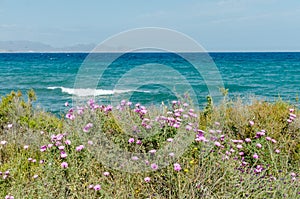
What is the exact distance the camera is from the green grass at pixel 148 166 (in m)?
3.21

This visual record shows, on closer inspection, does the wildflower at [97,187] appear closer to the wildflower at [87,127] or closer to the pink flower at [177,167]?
the pink flower at [177,167]

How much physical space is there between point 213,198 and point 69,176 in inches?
55.2

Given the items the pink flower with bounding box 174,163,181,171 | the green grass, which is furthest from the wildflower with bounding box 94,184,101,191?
the pink flower with bounding box 174,163,181,171

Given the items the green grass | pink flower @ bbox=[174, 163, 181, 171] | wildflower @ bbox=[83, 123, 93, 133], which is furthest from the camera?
wildflower @ bbox=[83, 123, 93, 133]

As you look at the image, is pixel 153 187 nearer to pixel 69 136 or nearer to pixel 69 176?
pixel 69 176

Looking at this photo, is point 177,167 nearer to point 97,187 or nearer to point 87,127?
point 97,187

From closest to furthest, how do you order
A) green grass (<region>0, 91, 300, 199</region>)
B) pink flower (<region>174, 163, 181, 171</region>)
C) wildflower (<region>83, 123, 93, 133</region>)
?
pink flower (<region>174, 163, 181, 171</region>) < green grass (<region>0, 91, 300, 199</region>) < wildflower (<region>83, 123, 93, 133</region>)

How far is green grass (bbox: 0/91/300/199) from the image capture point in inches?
126

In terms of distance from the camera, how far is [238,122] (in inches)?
203

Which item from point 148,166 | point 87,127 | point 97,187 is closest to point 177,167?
point 148,166

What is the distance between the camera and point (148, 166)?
11.1 ft

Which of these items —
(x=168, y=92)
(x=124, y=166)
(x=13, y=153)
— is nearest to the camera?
(x=124, y=166)

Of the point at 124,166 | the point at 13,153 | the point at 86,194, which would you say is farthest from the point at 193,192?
the point at 13,153

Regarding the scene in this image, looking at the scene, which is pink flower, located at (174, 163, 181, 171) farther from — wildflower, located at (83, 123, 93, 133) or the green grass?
wildflower, located at (83, 123, 93, 133)
